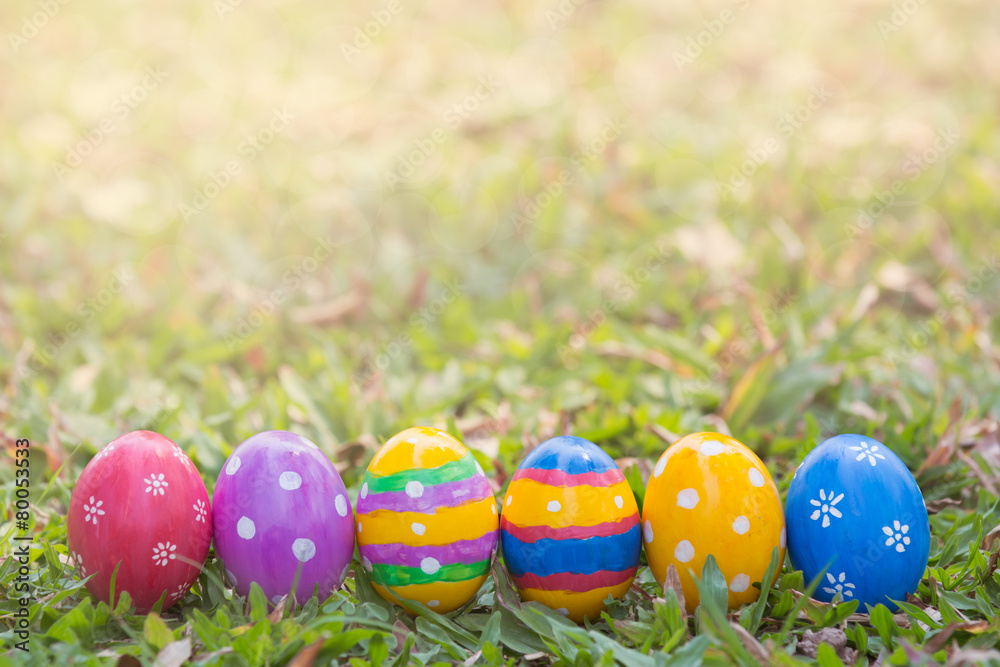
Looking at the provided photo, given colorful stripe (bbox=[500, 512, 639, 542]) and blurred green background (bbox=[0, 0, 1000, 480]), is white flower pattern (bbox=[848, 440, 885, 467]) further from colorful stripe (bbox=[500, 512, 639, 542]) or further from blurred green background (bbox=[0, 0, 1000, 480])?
blurred green background (bbox=[0, 0, 1000, 480])

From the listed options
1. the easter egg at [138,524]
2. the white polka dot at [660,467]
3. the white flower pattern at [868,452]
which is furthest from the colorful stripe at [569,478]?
the easter egg at [138,524]

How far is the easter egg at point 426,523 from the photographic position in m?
2.00

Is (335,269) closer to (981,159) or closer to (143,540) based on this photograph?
(143,540)

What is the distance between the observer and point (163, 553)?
1.97 m

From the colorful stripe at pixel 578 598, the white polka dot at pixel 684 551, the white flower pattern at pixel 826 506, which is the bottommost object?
the colorful stripe at pixel 578 598

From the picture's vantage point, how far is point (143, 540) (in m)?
1.96

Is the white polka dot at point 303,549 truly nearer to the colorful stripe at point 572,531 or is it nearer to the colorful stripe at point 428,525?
the colorful stripe at point 428,525

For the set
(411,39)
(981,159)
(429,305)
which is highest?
(411,39)

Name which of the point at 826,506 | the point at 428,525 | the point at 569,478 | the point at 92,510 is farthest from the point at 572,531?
the point at 92,510

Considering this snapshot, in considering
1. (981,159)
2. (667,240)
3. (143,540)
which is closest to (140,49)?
(667,240)

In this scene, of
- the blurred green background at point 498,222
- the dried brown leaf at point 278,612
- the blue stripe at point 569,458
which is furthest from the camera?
the blurred green background at point 498,222

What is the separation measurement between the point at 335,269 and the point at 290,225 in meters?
0.51

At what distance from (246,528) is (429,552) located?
1.41ft

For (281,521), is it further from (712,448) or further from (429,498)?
(712,448)
